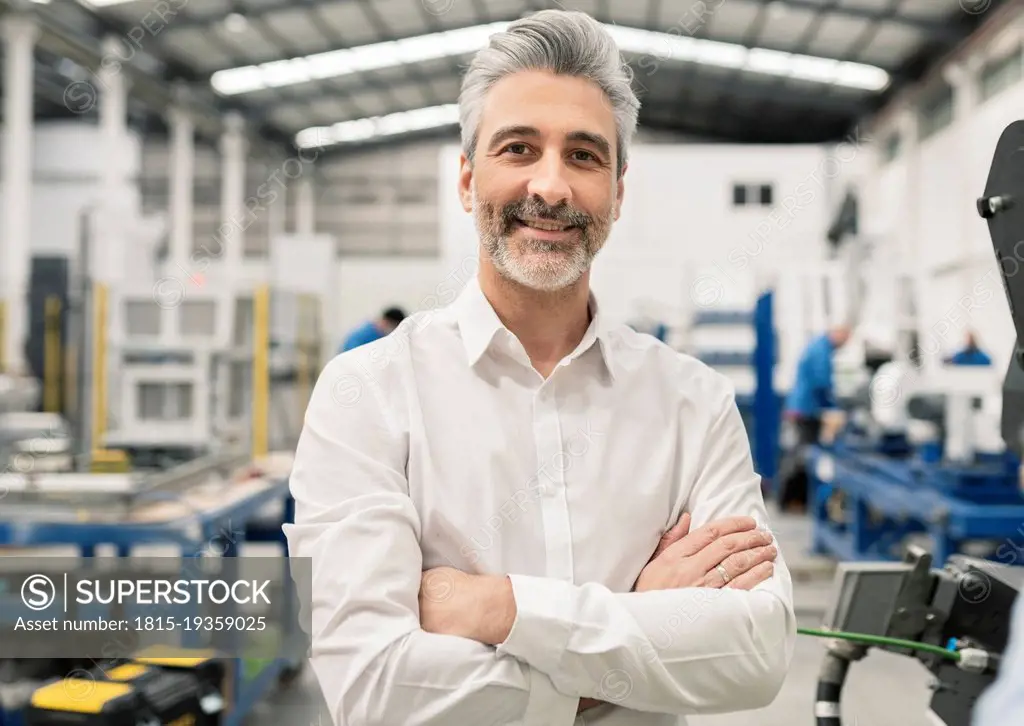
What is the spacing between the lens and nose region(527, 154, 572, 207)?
4.26ft

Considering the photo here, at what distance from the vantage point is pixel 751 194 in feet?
37.7

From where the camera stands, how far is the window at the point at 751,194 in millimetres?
11406

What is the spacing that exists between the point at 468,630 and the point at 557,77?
77cm

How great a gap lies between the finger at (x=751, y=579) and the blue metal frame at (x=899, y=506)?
237cm

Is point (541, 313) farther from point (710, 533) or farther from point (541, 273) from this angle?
point (710, 533)

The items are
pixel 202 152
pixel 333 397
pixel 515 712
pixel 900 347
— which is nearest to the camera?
pixel 515 712

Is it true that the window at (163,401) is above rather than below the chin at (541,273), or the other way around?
below

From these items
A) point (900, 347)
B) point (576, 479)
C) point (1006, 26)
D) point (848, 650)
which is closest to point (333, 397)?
point (576, 479)

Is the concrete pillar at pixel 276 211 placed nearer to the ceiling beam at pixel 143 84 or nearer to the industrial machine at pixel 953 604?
the ceiling beam at pixel 143 84

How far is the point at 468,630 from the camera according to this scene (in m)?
1.21

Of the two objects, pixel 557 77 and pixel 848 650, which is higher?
pixel 557 77

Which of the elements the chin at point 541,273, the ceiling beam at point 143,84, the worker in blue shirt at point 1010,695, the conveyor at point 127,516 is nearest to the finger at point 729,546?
the chin at point 541,273

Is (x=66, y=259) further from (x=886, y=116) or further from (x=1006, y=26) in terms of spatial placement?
(x=886, y=116)

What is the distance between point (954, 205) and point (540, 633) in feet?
35.8
